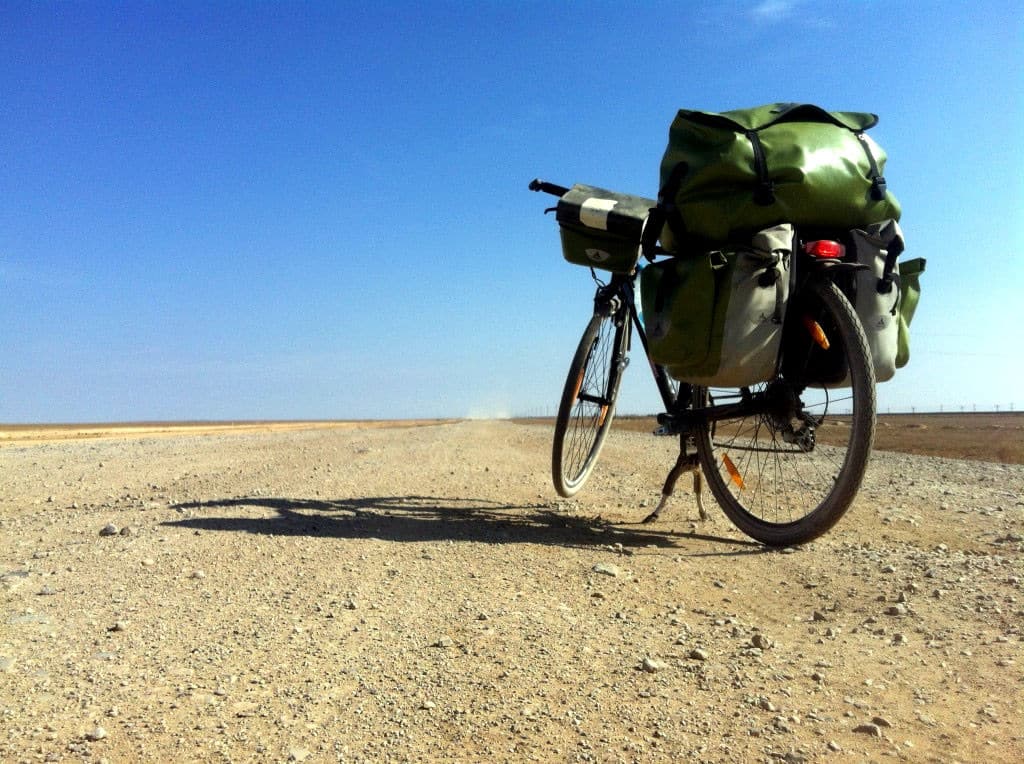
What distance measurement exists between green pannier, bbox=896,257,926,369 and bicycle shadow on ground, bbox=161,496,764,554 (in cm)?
147

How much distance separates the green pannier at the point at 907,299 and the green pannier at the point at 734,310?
97cm

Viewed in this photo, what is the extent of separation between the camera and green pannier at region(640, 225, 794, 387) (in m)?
3.94

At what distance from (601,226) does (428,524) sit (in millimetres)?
2357

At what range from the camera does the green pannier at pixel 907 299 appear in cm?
446

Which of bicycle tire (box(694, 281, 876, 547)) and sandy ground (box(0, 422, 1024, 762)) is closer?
sandy ground (box(0, 422, 1024, 762))

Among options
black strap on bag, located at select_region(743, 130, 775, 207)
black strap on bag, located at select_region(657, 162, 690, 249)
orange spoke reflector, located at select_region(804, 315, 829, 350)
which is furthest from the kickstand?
black strap on bag, located at select_region(743, 130, 775, 207)

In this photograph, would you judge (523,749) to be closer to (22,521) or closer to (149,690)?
(149,690)

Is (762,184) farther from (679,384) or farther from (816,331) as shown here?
(679,384)

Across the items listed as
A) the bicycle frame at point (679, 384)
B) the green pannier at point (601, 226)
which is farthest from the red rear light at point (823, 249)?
the green pannier at point (601, 226)

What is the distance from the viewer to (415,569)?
144 inches

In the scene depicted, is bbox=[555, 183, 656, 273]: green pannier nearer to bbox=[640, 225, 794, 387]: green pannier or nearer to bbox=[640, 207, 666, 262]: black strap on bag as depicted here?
bbox=[640, 207, 666, 262]: black strap on bag

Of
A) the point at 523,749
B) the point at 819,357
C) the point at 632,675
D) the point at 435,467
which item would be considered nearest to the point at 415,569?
the point at 632,675

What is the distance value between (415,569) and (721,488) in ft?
7.44

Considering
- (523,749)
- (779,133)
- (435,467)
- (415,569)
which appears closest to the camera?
(523,749)
